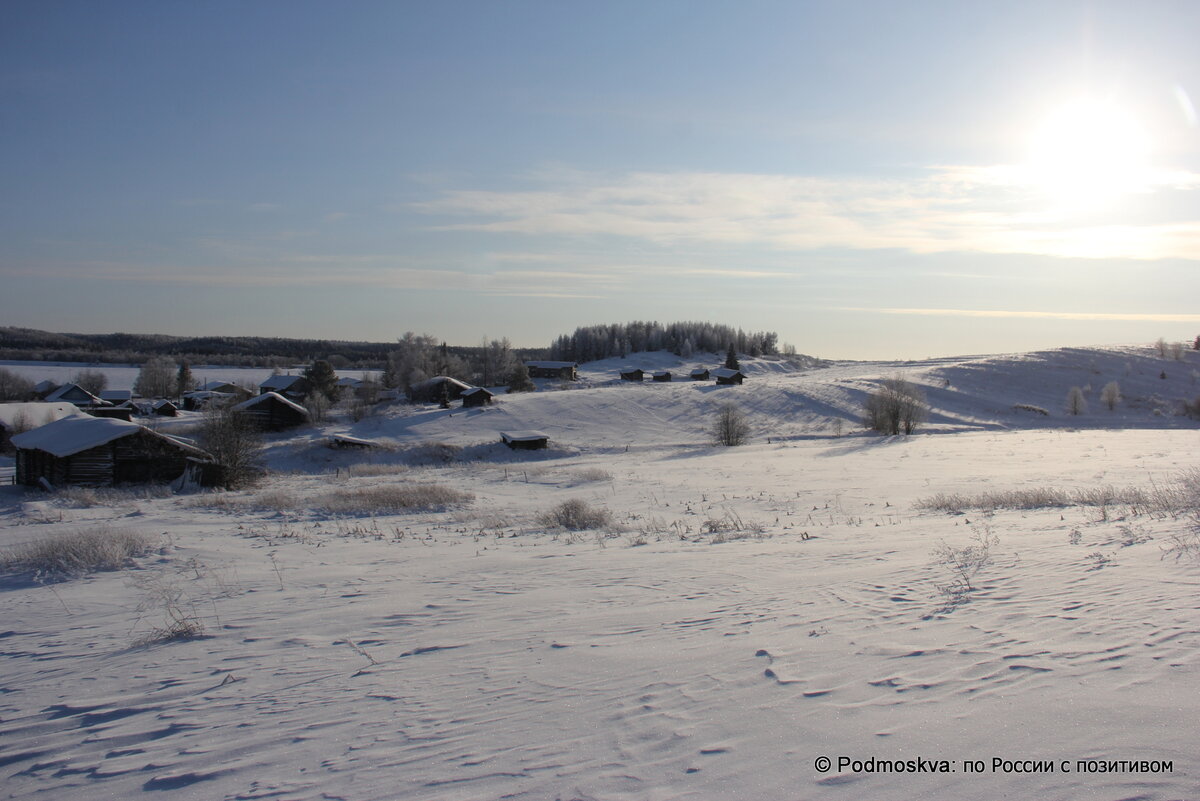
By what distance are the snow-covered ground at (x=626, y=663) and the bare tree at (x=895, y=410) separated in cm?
4054

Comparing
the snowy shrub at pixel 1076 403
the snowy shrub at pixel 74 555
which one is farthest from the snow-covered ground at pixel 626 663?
the snowy shrub at pixel 1076 403

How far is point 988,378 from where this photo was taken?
3346 inches

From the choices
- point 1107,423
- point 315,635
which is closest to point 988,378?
point 1107,423

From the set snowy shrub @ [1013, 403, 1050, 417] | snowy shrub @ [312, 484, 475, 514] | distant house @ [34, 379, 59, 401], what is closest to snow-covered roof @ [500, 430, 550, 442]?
snowy shrub @ [312, 484, 475, 514]

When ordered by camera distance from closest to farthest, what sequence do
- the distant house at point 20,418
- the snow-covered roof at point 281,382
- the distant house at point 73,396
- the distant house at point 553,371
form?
the distant house at point 20,418, the distant house at point 73,396, the snow-covered roof at point 281,382, the distant house at point 553,371

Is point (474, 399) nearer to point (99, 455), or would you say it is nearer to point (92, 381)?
point (99, 455)

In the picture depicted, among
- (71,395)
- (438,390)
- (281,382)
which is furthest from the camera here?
(281,382)

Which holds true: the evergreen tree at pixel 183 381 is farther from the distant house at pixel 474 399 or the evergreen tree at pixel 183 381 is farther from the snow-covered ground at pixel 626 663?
the snow-covered ground at pixel 626 663

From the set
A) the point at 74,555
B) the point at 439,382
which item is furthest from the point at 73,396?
the point at 74,555

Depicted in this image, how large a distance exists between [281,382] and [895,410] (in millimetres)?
67962

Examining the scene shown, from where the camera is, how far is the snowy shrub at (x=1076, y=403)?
7069 cm

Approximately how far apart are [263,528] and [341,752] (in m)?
14.1

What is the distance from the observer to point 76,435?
34656mm

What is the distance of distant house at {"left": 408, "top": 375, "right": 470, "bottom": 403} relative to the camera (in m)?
73.2
